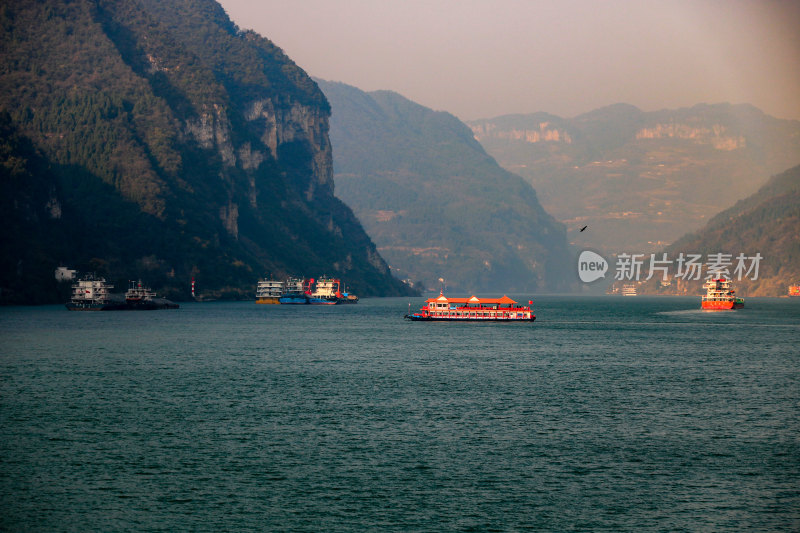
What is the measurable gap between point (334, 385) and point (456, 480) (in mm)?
47916

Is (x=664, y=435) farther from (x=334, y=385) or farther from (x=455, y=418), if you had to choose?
(x=334, y=385)

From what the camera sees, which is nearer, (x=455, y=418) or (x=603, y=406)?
(x=455, y=418)

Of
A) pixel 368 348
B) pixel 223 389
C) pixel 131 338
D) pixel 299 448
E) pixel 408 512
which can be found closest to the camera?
pixel 408 512

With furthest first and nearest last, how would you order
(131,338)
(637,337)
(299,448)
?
(637,337) < (131,338) < (299,448)

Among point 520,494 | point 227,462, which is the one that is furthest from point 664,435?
point 227,462

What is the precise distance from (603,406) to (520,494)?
35.7m

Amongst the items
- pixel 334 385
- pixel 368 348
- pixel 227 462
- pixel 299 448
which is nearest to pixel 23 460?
pixel 227 462

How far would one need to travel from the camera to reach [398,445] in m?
69.8

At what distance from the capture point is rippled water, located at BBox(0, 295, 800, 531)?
5256 cm

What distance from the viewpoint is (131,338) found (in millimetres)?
179000

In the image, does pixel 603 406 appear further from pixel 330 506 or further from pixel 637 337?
pixel 637 337

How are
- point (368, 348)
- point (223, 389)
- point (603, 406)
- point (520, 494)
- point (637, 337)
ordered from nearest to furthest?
point (520, 494) < point (603, 406) < point (223, 389) < point (368, 348) < point (637, 337)

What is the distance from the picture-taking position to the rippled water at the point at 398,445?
5256cm

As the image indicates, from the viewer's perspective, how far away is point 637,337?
191 meters
